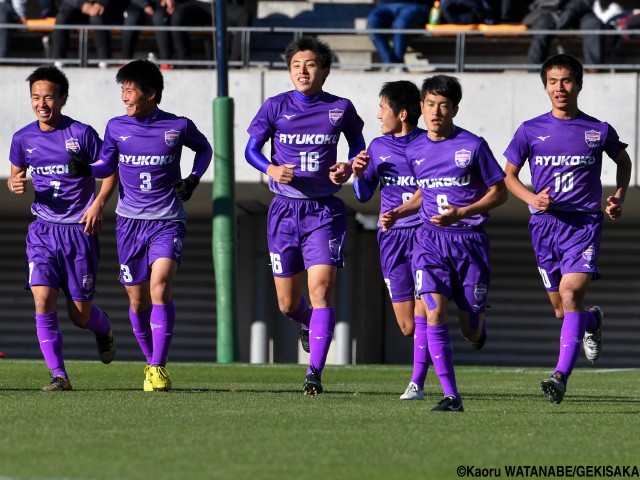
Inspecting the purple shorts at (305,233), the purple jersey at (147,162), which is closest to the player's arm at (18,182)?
the purple jersey at (147,162)

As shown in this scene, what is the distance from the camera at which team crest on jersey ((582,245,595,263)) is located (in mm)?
8750

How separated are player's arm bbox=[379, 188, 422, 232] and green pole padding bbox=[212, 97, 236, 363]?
911 centimetres

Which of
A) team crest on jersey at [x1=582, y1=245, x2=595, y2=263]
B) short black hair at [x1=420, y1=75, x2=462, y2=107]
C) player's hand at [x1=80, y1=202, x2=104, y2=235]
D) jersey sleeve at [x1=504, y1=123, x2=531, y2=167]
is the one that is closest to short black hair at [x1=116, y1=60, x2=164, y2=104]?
player's hand at [x1=80, y1=202, x2=104, y2=235]

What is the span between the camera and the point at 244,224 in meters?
22.8

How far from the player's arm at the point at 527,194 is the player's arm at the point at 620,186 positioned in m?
0.41

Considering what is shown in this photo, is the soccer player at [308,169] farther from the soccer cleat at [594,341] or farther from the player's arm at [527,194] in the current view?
the soccer cleat at [594,341]

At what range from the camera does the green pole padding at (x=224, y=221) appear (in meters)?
17.7

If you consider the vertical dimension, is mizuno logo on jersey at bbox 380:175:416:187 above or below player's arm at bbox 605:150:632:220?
below

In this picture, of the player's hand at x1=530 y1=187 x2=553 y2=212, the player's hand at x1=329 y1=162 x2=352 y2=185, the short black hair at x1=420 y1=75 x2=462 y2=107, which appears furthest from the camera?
the player's hand at x1=329 y1=162 x2=352 y2=185

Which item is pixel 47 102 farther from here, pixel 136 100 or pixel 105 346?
pixel 105 346

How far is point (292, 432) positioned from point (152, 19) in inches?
555

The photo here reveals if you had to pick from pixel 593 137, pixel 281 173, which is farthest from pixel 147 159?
pixel 593 137

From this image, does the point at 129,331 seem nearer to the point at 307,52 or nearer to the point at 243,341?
the point at 243,341

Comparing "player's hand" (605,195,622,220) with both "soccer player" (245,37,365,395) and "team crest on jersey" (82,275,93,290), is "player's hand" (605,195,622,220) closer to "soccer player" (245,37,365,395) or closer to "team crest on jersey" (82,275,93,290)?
"soccer player" (245,37,365,395)
